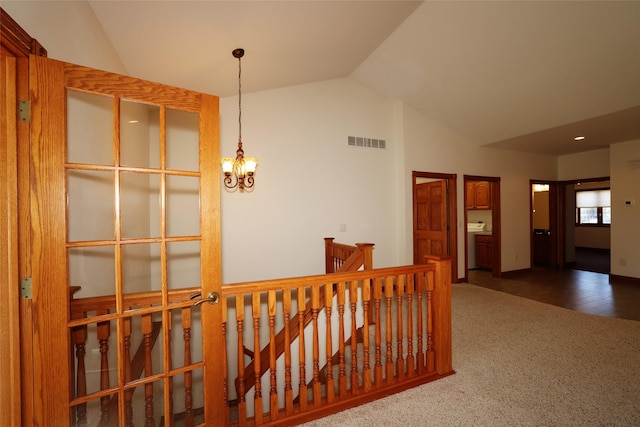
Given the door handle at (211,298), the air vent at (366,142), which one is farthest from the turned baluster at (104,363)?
the air vent at (366,142)

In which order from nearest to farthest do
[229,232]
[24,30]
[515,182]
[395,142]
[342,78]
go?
[24,30] → [229,232] → [342,78] → [395,142] → [515,182]

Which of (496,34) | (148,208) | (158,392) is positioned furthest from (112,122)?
→ (496,34)

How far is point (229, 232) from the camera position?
12.6 ft

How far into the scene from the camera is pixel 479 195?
22.4 ft

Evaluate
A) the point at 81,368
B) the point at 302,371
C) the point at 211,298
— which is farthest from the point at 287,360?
the point at 81,368

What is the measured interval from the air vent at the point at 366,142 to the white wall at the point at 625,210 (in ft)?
15.4

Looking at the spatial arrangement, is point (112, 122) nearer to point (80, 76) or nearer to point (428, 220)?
point (80, 76)

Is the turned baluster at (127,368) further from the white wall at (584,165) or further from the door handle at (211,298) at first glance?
the white wall at (584,165)

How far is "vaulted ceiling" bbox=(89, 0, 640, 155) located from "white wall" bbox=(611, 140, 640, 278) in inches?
32.2

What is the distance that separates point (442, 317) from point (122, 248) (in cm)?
226

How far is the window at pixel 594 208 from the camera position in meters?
8.95

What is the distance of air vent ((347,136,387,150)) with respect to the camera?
15.3ft

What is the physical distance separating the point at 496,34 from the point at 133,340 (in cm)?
452

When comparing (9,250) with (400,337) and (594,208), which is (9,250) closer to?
(400,337)
